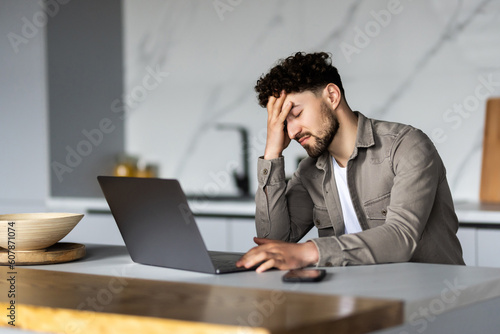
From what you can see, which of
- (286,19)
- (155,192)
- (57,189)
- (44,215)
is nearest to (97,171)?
(57,189)

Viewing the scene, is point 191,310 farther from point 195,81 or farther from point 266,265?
point 195,81

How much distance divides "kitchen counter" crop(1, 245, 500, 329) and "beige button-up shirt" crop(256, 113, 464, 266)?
3.4 inches

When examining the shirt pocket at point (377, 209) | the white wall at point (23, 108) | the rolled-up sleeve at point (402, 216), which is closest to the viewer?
the rolled-up sleeve at point (402, 216)

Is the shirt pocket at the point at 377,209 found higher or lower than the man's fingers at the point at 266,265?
higher

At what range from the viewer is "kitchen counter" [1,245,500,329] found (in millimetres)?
1300

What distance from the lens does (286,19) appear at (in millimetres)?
3902

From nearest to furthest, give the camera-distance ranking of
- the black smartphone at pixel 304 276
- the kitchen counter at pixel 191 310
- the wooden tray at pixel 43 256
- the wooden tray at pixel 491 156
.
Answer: the kitchen counter at pixel 191 310 < the black smartphone at pixel 304 276 < the wooden tray at pixel 43 256 < the wooden tray at pixel 491 156

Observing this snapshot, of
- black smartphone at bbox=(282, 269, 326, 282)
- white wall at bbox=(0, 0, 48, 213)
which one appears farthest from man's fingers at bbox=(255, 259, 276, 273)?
white wall at bbox=(0, 0, 48, 213)

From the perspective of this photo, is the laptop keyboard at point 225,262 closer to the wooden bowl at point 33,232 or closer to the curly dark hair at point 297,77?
the wooden bowl at point 33,232

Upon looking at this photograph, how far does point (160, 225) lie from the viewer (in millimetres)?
1689

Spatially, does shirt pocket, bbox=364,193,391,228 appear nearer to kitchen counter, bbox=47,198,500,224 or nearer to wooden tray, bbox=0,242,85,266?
kitchen counter, bbox=47,198,500,224

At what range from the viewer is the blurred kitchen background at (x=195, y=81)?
3.46m

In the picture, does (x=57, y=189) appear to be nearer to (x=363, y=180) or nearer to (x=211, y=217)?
(x=211, y=217)

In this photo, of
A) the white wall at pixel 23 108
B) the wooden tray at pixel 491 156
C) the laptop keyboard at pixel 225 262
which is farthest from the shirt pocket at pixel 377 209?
the white wall at pixel 23 108
